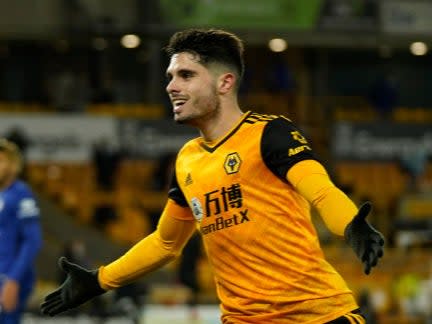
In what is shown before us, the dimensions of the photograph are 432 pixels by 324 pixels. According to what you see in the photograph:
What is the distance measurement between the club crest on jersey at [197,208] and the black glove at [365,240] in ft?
2.67

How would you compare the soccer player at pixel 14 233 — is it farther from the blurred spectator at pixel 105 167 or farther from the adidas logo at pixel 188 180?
the blurred spectator at pixel 105 167

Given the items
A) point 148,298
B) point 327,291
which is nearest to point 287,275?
point 327,291

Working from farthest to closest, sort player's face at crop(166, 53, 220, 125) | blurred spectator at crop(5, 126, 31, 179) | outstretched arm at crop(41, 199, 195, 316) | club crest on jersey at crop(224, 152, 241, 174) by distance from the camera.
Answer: blurred spectator at crop(5, 126, 31, 179)
outstretched arm at crop(41, 199, 195, 316)
player's face at crop(166, 53, 220, 125)
club crest on jersey at crop(224, 152, 241, 174)

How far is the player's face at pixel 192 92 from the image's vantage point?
473 centimetres

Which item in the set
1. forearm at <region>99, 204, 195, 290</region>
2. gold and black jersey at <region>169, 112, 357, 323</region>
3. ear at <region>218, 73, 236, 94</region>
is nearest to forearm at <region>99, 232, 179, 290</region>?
forearm at <region>99, 204, 195, 290</region>

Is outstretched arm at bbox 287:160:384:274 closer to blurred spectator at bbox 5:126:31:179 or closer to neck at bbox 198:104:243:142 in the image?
neck at bbox 198:104:243:142

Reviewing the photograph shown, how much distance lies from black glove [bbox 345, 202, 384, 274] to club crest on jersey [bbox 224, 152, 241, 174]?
0.64 m

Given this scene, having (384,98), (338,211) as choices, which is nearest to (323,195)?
(338,211)

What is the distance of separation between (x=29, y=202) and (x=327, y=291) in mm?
4363

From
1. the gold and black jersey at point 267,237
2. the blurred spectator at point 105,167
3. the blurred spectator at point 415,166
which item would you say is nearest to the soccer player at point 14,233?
the gold and black jersey at point 267,237

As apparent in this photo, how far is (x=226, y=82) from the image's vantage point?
15.7 feet

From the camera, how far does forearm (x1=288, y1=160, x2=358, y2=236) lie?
422 cm

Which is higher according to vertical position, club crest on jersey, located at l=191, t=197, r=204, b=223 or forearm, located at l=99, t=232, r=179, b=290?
club crest on jersey, located at l=191, t=197, r=204, b=223

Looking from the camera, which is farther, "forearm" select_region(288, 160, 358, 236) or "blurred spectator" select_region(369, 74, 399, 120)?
"blurred spectator" select_region(369, 74, 399, 120)
